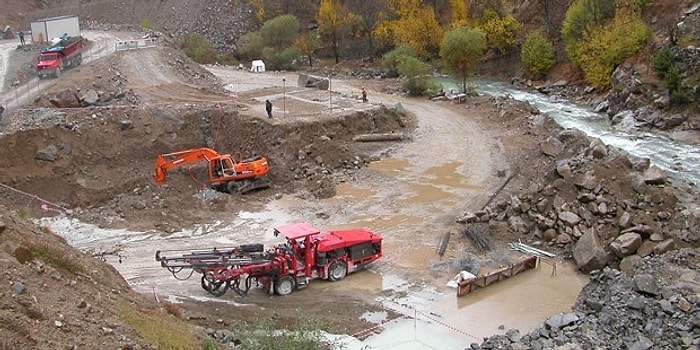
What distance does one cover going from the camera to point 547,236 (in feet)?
76.8

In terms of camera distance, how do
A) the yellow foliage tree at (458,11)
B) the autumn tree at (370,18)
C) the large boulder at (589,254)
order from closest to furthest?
the large boulder at (589,254) → the yellow foliage tree at (458,11) → the autumn tree at (370,18)

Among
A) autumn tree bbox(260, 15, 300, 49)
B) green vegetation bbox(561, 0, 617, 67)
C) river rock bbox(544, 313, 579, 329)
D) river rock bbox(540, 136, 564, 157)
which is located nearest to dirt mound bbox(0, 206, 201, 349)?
river rock bbox(544, 313, 579, 329)

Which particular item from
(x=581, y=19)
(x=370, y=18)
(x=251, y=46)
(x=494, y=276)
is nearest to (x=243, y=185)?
(x=494, y=276)

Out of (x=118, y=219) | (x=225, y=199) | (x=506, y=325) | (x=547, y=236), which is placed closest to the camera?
(x=506, y=325)

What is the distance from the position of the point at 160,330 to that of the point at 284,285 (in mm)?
6782

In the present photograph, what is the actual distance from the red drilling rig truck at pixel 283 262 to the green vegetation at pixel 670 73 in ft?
78.0

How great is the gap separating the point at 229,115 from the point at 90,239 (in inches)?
470

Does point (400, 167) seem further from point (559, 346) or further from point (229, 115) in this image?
point (559, 346)

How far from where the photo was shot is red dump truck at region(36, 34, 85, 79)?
38334mm

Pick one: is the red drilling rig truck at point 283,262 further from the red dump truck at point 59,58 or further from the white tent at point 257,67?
the white tent at point 257,67

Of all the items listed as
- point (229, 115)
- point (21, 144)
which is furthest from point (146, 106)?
point (21, 144)

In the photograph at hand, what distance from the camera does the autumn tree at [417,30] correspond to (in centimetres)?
6191

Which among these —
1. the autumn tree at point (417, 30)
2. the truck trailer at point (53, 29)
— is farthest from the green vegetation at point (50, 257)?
the autumn tree at point (417, 30)

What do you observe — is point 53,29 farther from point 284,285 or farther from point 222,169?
point 284,285
